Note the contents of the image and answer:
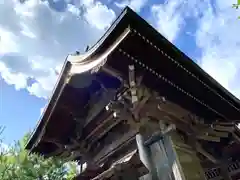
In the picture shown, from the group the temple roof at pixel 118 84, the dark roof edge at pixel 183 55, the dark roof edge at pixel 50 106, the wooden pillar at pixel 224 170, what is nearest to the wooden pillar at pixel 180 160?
the temple roof at pixel 118 84

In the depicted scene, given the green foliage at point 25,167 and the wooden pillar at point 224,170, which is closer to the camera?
the wooden pillar at point 224,170

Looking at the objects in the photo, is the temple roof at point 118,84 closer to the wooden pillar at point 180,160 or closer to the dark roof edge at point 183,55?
the dark roof edge at point 183,55

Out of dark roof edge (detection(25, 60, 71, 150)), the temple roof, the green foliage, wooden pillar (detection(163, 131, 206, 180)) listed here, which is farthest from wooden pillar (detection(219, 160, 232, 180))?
the green foliage

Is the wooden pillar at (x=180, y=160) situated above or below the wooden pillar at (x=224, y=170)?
below

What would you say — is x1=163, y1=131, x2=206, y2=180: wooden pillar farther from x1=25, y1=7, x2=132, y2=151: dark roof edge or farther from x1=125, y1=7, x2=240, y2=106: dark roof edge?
x1=25, y1=7, x2=132, y2=151: dark roof edge

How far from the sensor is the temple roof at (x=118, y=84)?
3.41 m

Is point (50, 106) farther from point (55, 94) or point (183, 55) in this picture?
point (183, 55)

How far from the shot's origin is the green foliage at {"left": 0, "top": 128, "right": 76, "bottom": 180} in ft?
43.2

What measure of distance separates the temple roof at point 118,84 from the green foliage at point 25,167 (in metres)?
8.14

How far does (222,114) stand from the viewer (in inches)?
216

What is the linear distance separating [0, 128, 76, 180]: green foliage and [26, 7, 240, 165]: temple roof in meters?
8.14

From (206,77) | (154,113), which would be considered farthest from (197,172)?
(206,77)

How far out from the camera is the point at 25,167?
1363cm

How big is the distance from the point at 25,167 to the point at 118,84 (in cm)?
1179
